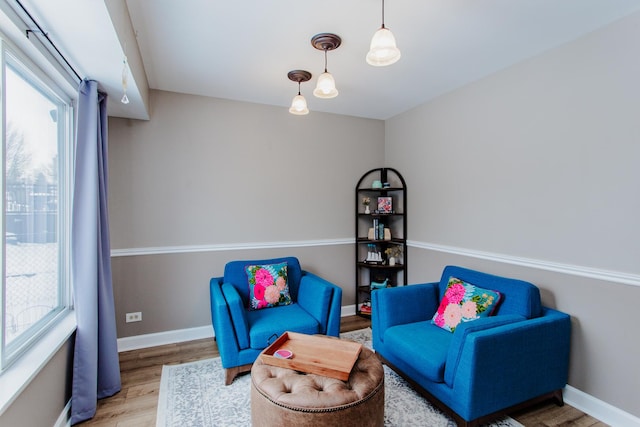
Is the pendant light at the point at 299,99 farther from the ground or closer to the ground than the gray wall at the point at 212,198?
farther from the ground

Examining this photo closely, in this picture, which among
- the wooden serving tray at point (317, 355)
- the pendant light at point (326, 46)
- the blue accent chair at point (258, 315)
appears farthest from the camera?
the blue accent chair at point (258, 315)

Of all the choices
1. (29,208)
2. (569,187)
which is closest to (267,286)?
(29,208)

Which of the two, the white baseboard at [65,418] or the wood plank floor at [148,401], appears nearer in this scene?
the white baseboard at [65,418]

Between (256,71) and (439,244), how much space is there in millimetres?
2459

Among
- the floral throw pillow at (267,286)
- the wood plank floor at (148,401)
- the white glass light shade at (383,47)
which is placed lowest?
the wood plank floor at (148,401)

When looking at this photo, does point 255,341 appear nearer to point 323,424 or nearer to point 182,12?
point 323,424

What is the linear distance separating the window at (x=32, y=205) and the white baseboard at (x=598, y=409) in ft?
11.0

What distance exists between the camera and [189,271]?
128 inches

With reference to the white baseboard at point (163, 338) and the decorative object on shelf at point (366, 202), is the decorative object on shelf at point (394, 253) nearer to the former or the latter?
the decorative object on shelf at point (366, 202)

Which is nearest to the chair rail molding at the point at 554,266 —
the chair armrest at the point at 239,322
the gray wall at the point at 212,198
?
the gray wall at the point at 212,198

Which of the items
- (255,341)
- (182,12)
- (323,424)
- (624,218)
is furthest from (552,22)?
(255,341)

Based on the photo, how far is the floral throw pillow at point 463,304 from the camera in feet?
7.53

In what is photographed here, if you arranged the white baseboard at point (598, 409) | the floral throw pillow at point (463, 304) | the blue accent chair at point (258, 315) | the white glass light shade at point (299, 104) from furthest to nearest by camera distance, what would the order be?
the white glass light shade at point (299, 104)
the blue accent chair at point (258, 315)
the floral throw pillow at point (463, 304)
the white baseboard at point (598, 409)

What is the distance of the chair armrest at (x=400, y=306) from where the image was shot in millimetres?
2602
